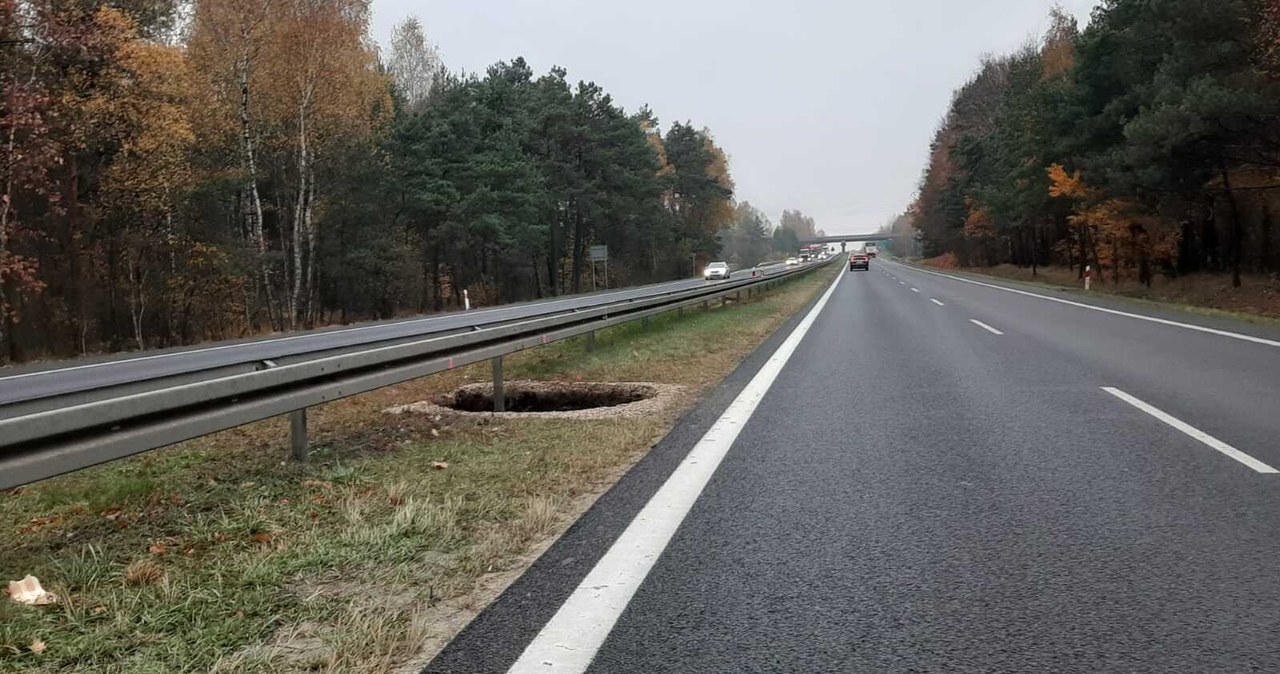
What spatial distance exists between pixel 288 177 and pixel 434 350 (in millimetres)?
30304

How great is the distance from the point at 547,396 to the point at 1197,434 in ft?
20.1

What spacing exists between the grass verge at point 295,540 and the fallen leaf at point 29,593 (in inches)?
2.0

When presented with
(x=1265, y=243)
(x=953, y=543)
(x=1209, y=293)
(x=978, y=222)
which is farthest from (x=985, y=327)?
(x=978, y=222)

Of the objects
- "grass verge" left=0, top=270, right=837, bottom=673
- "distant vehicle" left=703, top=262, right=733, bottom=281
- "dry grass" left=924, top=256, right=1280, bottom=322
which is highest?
"distant vehicle" left=703, top=262, right=733, bottom=281

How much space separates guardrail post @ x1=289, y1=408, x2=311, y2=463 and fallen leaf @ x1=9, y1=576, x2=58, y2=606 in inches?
83.2

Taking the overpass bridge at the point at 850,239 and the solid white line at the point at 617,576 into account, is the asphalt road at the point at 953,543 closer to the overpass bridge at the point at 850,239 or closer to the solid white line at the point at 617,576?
the solid white line at the point at 617,576

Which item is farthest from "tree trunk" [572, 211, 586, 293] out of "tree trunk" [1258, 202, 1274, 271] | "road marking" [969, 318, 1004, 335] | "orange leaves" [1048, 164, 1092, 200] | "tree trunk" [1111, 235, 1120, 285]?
"road marking" [969, 318, 1004, 335]

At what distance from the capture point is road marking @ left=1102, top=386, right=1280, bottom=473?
4.87 m

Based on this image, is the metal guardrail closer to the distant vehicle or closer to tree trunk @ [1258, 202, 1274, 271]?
tree trunk @ [1258, 202, 1274, 271]

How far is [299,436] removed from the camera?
5234 mm

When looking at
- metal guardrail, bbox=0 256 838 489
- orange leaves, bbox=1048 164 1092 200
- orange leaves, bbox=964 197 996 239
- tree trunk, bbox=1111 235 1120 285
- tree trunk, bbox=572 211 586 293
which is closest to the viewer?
metal guardrail, bbox=0 256 838 489

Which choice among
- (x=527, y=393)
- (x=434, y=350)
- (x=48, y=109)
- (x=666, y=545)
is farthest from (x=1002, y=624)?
(x=48, y=109)

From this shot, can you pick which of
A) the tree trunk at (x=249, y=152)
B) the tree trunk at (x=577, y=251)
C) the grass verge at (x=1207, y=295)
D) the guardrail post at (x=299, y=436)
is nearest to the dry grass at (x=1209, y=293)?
the grass verge at (x=1207, y=295)

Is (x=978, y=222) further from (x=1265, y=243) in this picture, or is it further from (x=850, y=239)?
(x=850, y=239)
